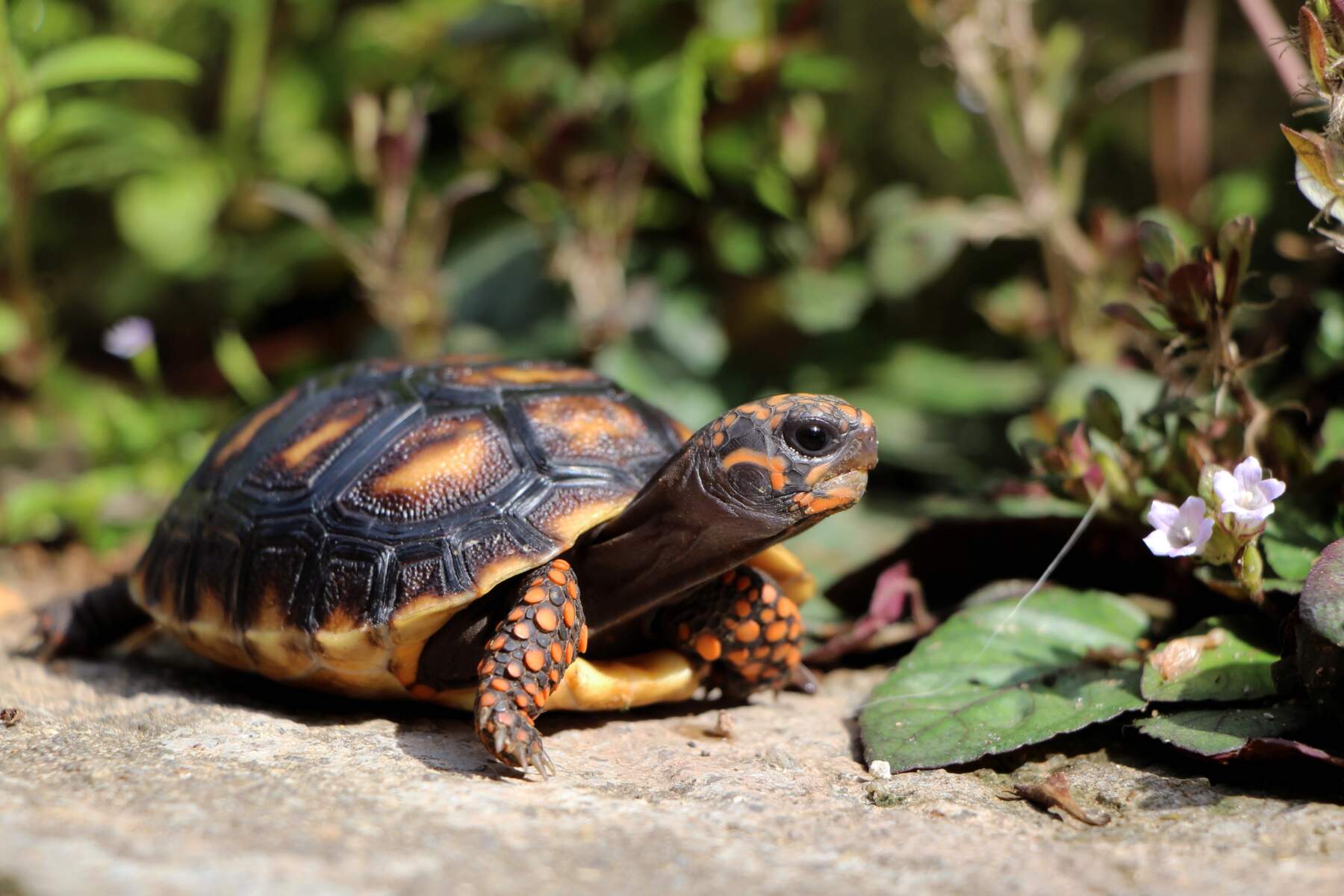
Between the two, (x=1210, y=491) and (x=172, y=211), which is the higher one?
(x=172, y=211)

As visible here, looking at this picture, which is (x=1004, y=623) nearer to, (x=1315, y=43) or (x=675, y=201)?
(x=1315, y=43)

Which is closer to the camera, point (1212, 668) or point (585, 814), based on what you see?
point (585, 814)

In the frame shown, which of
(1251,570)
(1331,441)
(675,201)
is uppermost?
(675,201)

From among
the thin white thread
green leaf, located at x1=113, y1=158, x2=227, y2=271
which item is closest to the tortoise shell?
the thin white thread

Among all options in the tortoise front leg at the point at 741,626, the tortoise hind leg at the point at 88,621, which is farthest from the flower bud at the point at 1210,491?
the tortoise hind leg at the point at 88,621

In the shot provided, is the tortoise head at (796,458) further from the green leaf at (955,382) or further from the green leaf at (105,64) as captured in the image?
the green leaf at (105,64)

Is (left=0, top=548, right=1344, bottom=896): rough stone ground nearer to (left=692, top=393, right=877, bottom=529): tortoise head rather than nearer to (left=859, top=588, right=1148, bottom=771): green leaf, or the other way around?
(left=859, top=588, right=1148, bottom=771): green leaf

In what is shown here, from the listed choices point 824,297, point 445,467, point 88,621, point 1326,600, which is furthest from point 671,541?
point 824,297
